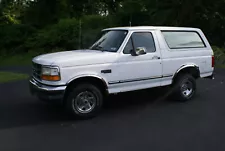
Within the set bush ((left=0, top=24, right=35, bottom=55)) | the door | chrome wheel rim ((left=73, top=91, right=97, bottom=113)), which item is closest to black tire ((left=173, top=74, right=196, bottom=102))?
the door

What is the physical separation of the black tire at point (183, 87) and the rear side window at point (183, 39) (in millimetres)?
786

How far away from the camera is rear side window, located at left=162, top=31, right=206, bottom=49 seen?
7.24 meters

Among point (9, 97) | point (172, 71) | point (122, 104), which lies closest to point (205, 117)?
point (172, 71)

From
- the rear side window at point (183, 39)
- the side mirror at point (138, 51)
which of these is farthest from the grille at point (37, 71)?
the rear side window at point (183, 39)

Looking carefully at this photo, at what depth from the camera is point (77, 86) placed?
5.95m

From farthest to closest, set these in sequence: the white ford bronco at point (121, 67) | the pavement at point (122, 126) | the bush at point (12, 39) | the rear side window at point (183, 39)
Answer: the bush at point (12, 39), the rear side window at point (183, 39), the white ford bronco at point (121, 67), the pavement at point (122, 126)

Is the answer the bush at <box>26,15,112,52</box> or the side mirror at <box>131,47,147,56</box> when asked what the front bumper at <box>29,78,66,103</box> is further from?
the bush at <box>26,15,112,52</box>

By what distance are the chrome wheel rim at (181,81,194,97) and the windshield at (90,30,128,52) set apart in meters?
2.14

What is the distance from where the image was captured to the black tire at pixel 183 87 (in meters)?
7.43

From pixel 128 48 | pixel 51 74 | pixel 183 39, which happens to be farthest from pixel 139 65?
pixel 51 74

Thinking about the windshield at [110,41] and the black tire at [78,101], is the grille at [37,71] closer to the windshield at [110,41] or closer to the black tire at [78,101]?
the black tire at [78,101]

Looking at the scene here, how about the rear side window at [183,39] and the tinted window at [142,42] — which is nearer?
the tinted window at [142,42]

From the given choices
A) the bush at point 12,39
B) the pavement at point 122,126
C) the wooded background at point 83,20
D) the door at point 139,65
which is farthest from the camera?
the bush at point 12,39

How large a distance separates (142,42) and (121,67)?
916 mm
